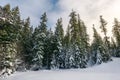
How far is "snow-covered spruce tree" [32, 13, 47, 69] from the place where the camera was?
50078mm

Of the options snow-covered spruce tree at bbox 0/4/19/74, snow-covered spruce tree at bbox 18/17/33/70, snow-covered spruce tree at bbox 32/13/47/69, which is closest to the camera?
snow-covered spruce tree at bbox 0/4/19/74

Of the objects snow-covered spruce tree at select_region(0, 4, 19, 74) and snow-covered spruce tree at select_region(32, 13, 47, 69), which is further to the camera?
snow-covered spruce tree at select_region(32, 13, 47, 69)

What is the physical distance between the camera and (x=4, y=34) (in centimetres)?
3191

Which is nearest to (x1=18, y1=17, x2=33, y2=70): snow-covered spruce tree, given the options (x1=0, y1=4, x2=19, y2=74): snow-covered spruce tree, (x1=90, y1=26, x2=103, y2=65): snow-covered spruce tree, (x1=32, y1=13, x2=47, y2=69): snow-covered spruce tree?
A: (x1=32, y1=13, x2=47, y2=69): snow-covered spruce tree

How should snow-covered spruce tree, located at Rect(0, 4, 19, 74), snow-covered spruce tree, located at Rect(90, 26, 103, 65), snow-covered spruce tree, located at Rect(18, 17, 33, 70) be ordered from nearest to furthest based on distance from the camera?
snow-covered spruce tree, located at Rect(0, 4, 19, 74)
snow-covered spruce tree, located at Rect(18, 17, 33, 70)
snow-covered spruce tree, located at Rect(90, 26, 103, 65)

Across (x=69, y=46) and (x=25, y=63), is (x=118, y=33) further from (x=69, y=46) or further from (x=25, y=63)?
(x=25, y=63)

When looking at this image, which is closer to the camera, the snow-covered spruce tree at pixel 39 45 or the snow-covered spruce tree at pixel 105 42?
the snow-covered spruce tree at pixel 39 45

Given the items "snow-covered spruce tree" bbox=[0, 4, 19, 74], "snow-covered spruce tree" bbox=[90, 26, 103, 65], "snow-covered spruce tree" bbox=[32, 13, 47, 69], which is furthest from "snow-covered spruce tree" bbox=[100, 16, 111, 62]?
"snow-covered spruce tree" bbox=[0, 4, 19, 74]

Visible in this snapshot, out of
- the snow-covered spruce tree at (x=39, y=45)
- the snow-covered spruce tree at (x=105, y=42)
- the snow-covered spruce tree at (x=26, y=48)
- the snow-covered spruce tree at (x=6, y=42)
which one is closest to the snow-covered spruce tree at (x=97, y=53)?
the snow-covered spruce tree at (x=105, y=42)

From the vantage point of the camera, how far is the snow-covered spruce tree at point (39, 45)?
50.1m

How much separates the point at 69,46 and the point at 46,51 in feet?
21.2

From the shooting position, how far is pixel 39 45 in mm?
51938

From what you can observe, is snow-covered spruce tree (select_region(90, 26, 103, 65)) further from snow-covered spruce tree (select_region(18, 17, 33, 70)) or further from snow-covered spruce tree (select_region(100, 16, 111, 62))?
snow-covered spruce tree (select_region(18, 17, 33, 70))

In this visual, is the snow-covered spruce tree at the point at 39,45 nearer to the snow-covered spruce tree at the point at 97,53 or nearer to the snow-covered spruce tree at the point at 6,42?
the snow-covered spruce tree at the point at 97,53
